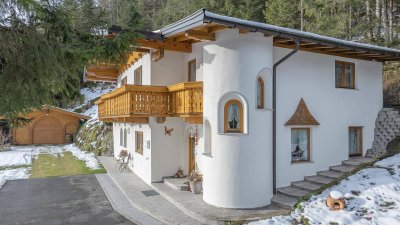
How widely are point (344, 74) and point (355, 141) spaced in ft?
9.74

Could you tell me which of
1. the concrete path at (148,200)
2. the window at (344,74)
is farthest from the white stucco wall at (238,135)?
the window at (344,74)

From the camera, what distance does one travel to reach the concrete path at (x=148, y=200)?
9.16m

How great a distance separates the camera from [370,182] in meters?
8.94

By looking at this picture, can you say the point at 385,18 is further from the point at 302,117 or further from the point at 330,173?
the point at 330,173

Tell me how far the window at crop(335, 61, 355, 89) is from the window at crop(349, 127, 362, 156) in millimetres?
1895

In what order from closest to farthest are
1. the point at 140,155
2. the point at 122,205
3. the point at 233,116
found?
the point at 233,116 → the point at 122,205 → the point at 140,155

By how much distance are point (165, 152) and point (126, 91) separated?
128 inches

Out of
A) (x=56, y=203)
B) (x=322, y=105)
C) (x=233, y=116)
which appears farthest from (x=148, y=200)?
(x=322, y=105)

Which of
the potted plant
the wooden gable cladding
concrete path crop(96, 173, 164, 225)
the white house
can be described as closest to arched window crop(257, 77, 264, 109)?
the white house

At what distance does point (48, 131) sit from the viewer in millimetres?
34344

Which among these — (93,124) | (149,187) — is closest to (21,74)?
(149,187)

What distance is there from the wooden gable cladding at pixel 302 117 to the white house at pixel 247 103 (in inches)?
1.5

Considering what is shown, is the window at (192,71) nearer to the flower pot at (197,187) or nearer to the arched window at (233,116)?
the arched window at (233,116)

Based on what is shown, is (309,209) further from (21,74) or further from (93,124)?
(93,124)
